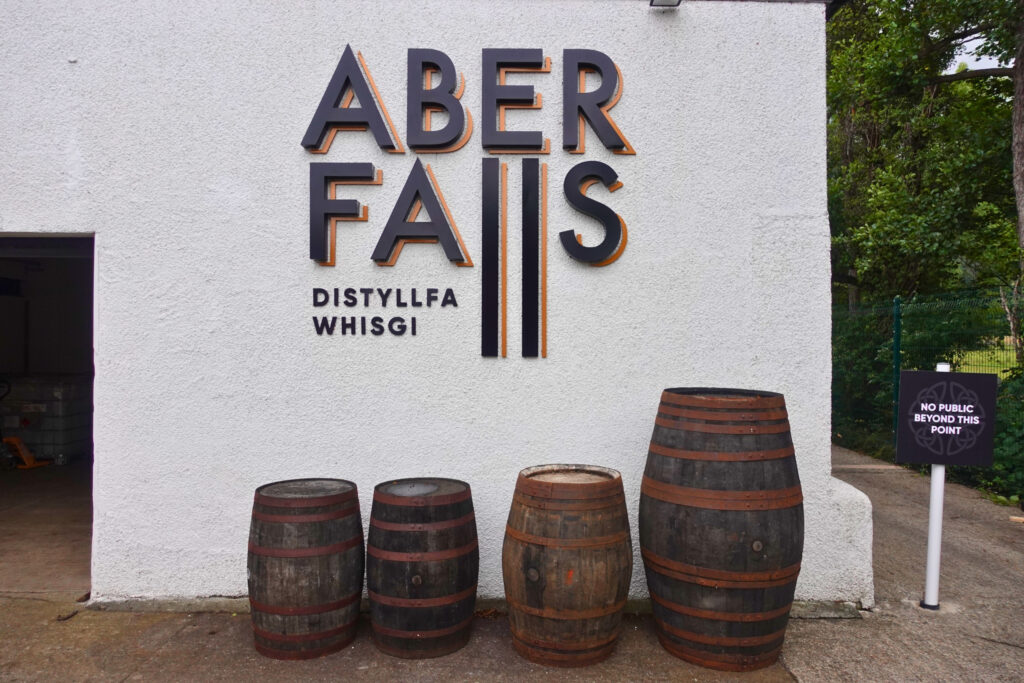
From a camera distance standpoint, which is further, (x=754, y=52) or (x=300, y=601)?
(x=754, y=52)

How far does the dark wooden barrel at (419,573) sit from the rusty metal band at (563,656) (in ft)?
1.18

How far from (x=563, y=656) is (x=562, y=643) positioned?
8 centimetres

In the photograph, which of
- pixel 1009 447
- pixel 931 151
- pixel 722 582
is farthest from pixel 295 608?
pixel 931 151

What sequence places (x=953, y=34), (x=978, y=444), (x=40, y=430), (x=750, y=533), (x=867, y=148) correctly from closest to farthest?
(x=750, y=533), (x=978, y=444), (x=40, y=430), (x=953, y=34), (x=867, y=148)

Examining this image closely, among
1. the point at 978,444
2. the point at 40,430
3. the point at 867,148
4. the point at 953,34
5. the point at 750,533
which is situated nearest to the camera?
the point at 750,533

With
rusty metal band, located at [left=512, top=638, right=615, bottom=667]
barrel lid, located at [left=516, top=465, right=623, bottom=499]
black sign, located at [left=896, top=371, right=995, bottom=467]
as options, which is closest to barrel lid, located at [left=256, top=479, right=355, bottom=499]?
barrel lid, located at [left=516, top=465, right=623, bottom=499]

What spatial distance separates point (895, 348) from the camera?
→ 7949mm

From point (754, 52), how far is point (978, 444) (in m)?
2.61

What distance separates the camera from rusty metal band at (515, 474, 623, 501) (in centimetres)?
292

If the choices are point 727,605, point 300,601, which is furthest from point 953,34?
point 300,601

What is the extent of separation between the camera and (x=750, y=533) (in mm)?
2914

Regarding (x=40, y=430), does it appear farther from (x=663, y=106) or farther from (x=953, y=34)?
(x=953, y=34)

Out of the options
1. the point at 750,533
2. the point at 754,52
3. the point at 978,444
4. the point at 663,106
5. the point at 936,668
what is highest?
the point at 754,52

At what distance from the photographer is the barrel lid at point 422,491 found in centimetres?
309
